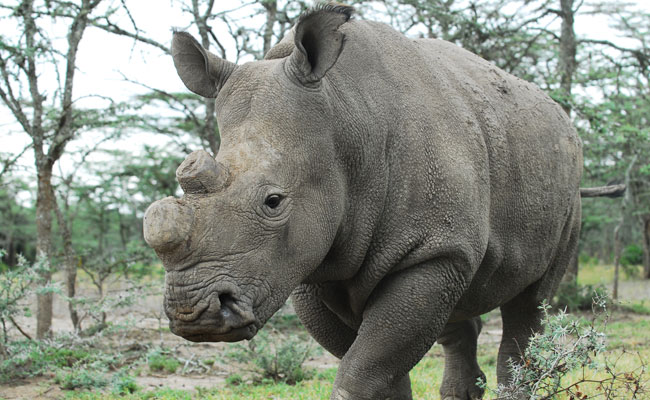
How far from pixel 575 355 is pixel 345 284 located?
1.08m

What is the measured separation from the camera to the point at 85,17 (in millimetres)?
8477

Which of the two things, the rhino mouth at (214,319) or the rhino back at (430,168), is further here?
the rhino back at (430,168)

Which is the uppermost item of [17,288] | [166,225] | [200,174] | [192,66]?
[192,66]

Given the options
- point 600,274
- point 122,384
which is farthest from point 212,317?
point 600,274

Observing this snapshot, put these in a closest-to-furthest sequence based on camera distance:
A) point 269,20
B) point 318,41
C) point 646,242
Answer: point 318,41
point 269,20
point 646,242

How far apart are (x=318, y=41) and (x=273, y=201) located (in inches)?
27.4

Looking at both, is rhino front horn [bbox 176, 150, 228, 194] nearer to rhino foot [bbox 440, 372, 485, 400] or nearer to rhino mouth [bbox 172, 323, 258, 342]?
rhino mouth [bbox 172, 323, 258, 342]

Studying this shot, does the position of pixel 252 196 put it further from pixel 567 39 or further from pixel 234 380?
pixel 567 39

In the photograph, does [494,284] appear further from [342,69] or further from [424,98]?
[342,69]

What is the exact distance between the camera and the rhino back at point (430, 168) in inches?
121

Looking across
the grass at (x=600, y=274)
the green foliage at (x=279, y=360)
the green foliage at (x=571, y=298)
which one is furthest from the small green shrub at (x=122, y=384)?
the grass at (x=600, y=274)

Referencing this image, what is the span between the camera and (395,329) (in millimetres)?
3080

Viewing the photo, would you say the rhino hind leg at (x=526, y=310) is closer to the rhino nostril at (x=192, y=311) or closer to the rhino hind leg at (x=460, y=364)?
the rhino hind leg at (x=460, y=364)

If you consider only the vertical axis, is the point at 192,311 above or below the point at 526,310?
above
